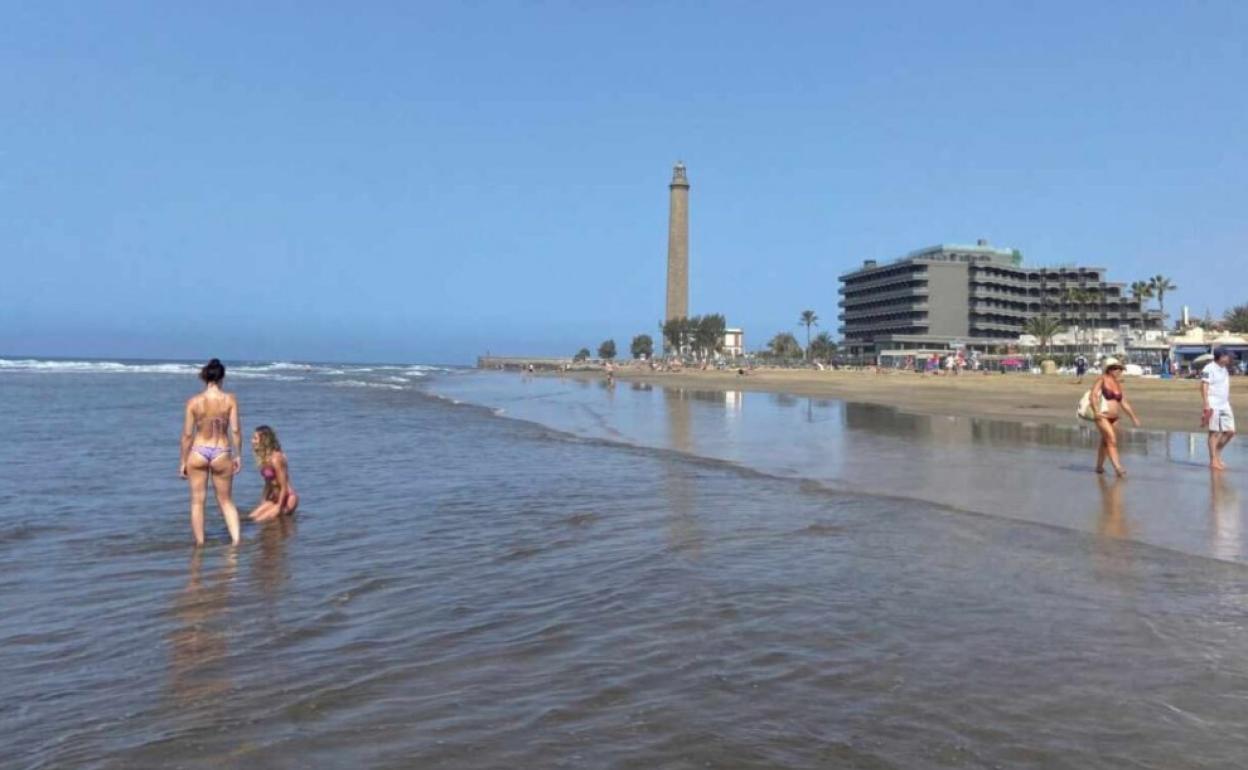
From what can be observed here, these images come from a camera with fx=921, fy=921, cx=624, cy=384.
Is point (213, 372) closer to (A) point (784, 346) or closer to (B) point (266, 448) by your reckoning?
(B) point (266, 448)

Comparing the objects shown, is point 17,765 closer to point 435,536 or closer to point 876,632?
point 876,632

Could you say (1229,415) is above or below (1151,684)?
above

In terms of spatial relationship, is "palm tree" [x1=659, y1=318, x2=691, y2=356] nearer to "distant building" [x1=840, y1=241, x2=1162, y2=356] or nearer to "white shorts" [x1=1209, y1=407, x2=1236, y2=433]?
"distant building" [x1=840, y1=241, x2=1162, y2=356]

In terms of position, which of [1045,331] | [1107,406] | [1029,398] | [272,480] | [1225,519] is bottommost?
[1225,519]

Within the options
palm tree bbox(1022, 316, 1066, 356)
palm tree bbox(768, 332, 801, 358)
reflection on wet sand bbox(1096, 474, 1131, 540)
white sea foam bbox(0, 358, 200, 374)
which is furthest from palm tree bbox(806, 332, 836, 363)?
reflection on wet sand bbox(1096, 474, 1131, 540)

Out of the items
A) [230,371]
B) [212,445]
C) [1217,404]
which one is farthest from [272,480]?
[230,371]

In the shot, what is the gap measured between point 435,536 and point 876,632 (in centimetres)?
450

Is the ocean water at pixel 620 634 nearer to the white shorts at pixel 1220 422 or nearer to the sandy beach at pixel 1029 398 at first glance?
the white shorts at pixel 1220 422

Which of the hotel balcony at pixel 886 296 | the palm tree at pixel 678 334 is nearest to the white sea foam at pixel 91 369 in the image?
the palm tree at pixel 678 334

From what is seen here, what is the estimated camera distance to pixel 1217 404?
12.9 metres

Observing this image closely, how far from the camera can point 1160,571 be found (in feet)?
21.9

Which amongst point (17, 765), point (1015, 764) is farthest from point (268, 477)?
point (1015, 764)

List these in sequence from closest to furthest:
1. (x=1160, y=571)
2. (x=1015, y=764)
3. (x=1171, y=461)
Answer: (x=1015, y=764) < (x=1160, y=571) < (x=1171, y=461)

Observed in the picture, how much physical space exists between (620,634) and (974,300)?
129 metres
